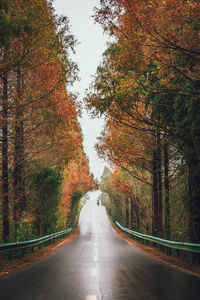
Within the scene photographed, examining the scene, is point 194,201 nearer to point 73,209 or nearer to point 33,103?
point 33,103

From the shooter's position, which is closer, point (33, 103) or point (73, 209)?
point (33, 103)

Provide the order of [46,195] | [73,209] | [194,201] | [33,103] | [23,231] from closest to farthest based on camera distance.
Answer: [194,201] → [33,103] → [23,231] → [46,195] → [73,209]

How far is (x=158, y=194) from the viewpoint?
1608 centimetres

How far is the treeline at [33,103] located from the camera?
7.10 m

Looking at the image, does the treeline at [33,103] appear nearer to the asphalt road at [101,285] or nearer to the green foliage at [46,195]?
the green foliage at [46,195]

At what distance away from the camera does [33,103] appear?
10141 millimetres

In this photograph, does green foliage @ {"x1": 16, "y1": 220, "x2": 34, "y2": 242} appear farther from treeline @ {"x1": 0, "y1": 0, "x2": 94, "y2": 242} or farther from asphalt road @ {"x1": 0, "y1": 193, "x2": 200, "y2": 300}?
asphalt road @ {"x1": 0, "y1": 193, "x2": 200, "y2": 300}

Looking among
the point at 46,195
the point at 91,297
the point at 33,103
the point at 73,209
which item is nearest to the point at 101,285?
the point at 91,297

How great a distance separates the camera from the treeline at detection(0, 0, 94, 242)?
280 inches

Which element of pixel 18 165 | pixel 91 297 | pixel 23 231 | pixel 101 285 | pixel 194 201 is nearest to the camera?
pixel 91 297

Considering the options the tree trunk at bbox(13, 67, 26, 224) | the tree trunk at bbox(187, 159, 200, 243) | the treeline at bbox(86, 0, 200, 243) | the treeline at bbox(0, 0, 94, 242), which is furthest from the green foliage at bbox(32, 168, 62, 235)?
the tree trunk at bbox(187, 159, 200, 243)

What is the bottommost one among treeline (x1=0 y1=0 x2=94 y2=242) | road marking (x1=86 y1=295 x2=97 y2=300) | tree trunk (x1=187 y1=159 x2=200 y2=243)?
road marking (x1=86 y1=295 x2=97 y2=300)

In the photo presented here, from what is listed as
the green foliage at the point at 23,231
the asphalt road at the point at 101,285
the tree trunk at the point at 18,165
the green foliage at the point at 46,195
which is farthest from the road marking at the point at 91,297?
the green foliage at the point at 46,195

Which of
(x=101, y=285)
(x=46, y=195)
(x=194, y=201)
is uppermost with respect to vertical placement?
(x=194, y=201)
